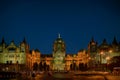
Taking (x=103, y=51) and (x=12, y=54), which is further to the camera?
(x=103, y=51)

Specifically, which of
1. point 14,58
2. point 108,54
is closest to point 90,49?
point 108,54

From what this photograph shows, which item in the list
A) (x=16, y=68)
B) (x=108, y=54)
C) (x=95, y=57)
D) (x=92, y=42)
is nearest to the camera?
(x=16, y=68)

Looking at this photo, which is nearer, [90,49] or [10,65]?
[10,65]

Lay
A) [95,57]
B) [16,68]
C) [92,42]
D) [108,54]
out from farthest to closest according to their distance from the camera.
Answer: [92,42] < [95,57] < [108,54] < [16,68]

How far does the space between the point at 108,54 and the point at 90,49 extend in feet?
82.2

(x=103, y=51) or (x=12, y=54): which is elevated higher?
(x=103, y=51)

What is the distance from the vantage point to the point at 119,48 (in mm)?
170375

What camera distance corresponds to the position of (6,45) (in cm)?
17875

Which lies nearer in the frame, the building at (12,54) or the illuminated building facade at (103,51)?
the illuminated building facade at (103,51)

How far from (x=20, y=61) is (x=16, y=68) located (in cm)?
1697

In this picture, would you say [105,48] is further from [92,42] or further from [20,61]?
[20,61]

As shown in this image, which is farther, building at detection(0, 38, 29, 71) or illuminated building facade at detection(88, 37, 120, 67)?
building at detection(0, 38, 29, 71)

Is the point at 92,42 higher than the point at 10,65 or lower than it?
higher

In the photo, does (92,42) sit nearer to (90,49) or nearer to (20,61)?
(90,49)
